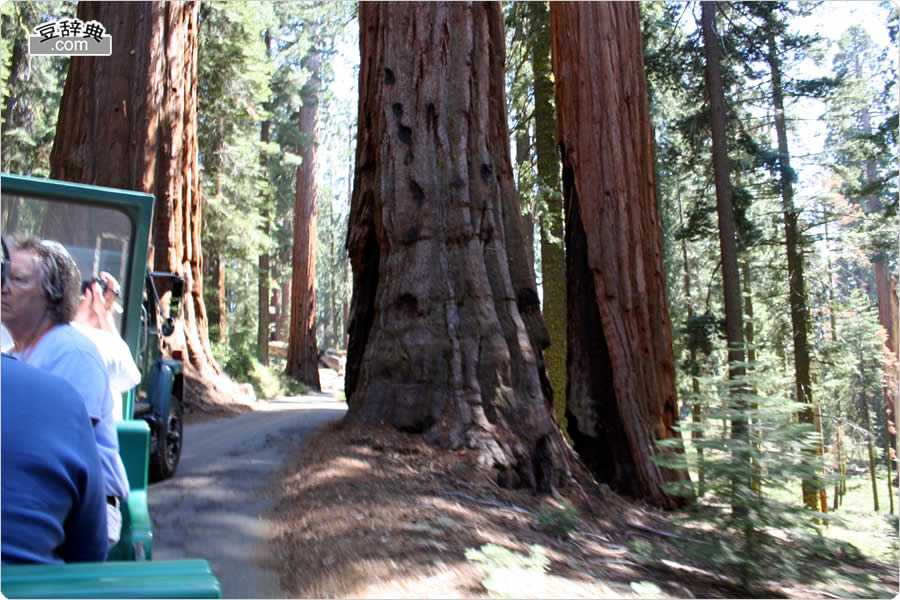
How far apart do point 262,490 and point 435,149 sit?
3934 millimetres

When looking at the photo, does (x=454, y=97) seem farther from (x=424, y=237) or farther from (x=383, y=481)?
(x=383, y=481)

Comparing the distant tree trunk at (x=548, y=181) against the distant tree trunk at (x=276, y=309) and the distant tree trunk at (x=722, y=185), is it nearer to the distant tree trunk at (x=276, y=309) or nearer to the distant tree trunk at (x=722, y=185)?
the distant tree trunk at (x=722, y=185)

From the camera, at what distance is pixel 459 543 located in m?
4.07

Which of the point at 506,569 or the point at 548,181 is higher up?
the point at 548,181

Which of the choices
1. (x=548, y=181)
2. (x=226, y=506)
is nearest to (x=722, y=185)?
(x=548, y=181)

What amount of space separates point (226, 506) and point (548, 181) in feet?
32.7

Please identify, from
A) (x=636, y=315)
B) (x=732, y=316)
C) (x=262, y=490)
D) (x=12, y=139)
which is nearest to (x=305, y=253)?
(x=12, y=139)

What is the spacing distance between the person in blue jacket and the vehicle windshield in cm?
254

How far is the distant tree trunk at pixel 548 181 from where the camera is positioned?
1309 centimetres

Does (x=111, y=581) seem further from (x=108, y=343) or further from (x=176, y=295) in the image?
(x=176, y=295)

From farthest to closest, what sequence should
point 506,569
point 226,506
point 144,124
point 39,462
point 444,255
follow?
1. point 144,124
2. point 444,255
3. point 226,506
4. point 506,569
5. point 39,462

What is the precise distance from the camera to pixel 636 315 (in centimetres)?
927

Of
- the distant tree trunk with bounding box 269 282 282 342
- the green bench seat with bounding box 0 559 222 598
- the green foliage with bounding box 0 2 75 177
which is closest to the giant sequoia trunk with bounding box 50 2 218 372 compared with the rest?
the green foliage with bounding box 0 2 75 177

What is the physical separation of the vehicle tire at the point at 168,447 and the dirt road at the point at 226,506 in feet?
0.43
